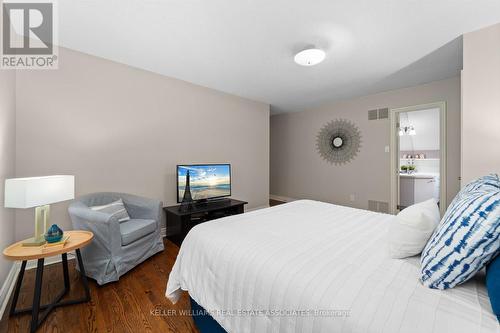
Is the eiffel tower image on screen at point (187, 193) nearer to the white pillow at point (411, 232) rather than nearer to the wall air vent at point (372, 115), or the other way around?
the white pillow at point (411, 232)

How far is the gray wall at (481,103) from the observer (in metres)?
2.04

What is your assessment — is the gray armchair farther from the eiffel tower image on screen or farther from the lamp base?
the eiffel tower image on screen

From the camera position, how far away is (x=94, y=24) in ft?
6.56

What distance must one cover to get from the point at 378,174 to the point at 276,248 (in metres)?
3.79

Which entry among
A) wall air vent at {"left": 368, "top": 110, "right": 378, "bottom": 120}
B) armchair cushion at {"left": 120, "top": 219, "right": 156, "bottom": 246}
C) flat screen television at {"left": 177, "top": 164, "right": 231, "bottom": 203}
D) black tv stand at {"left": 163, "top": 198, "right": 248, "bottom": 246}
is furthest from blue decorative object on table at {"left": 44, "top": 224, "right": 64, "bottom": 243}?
wall air vent at {"left": 368, "top": 110, "right": 378, "bottom": 120}

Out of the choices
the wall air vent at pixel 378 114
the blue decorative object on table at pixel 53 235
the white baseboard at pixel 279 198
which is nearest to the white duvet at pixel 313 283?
the blue decorative object on table at pixel 53 235

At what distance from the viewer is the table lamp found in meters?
1.45

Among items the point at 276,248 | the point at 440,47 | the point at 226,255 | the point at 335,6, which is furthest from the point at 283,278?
the point at 440,47

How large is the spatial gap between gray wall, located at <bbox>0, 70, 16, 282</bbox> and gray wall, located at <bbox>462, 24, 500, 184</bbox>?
13.7 feet

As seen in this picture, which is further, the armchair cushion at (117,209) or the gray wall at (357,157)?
the gray wall at (357,157)

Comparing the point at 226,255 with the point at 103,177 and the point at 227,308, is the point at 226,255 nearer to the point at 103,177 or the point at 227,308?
the point at 227,308

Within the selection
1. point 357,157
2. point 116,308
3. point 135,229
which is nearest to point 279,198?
point 357,157

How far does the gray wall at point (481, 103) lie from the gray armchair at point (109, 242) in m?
3.47

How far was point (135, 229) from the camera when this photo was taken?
2.19 metres
